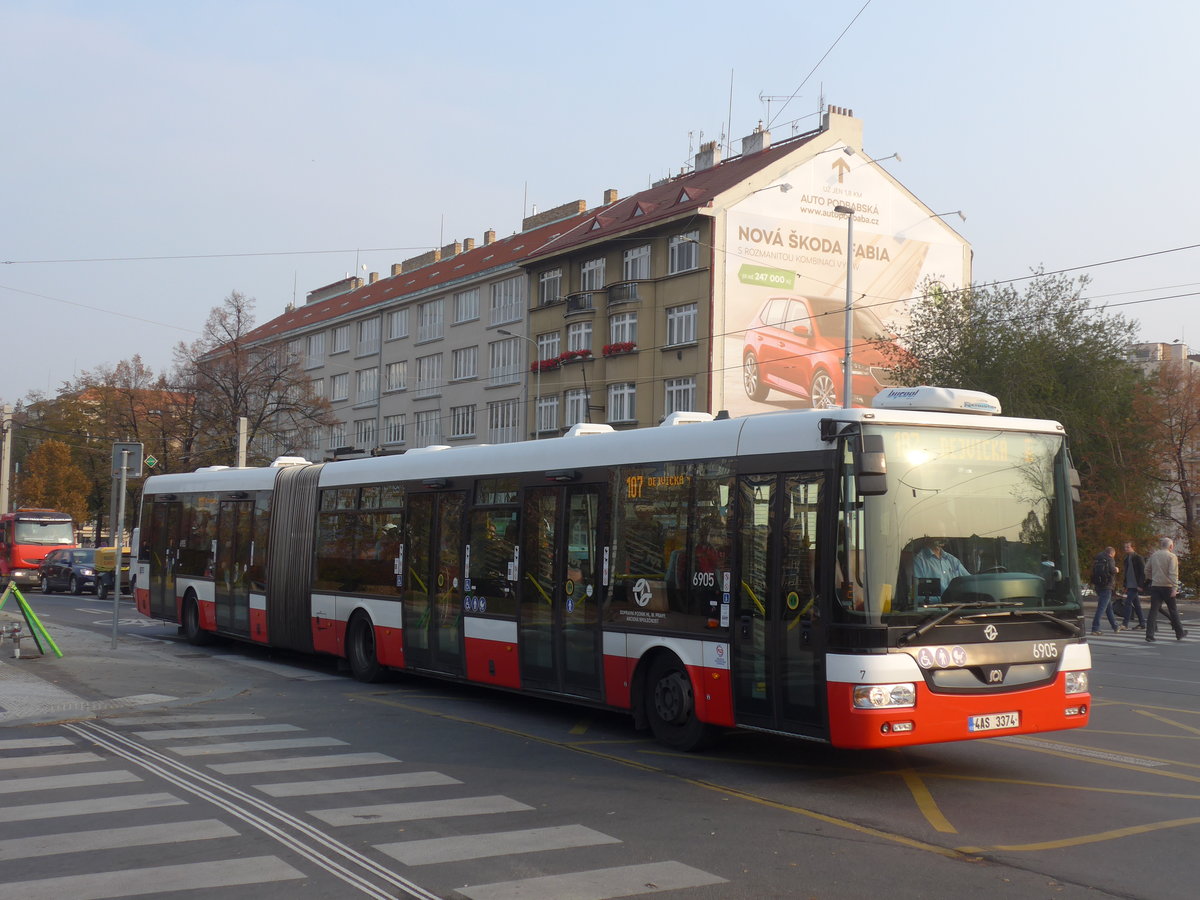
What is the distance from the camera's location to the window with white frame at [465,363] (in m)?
60.5

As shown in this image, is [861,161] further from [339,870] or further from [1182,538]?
[339,870]

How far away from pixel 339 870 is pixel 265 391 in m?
47.0

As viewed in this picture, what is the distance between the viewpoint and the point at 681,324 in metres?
46.8

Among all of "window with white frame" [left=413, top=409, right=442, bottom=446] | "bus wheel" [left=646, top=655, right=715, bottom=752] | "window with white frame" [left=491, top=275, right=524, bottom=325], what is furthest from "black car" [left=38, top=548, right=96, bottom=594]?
"bus wheel" [left=646, top=655, right=715, bottom=752]

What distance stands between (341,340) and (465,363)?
53.0 feet

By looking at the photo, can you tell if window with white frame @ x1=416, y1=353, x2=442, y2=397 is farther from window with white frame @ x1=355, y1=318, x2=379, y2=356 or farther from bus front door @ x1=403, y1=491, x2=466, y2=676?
bus front door @ x1=403, y1=491, x2=466, y2=676

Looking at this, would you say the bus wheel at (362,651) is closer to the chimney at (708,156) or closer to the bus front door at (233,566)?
the bus front door at (233,566)

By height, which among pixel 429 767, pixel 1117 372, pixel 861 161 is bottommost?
pixel 429 767

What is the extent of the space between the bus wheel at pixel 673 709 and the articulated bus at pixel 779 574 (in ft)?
0.07

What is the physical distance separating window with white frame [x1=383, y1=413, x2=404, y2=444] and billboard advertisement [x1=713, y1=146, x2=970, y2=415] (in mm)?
25520

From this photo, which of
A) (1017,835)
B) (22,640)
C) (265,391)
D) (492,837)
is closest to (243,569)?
(22,640)

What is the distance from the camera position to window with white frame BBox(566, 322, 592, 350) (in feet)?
168

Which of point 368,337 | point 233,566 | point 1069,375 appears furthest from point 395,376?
point 233,566

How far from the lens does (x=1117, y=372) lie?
39.1m
